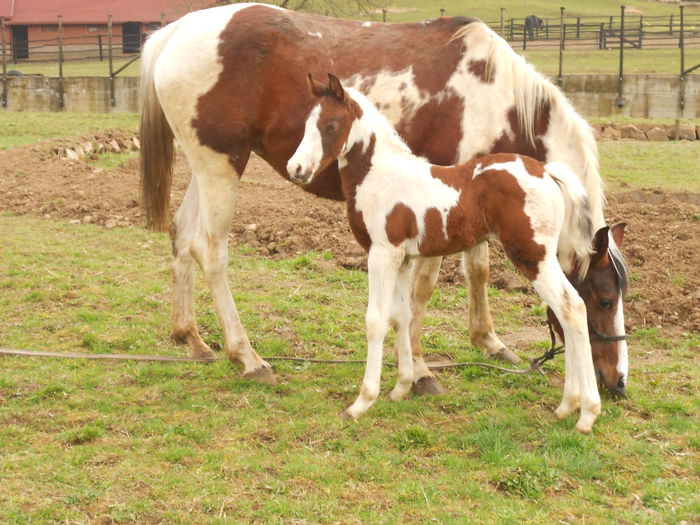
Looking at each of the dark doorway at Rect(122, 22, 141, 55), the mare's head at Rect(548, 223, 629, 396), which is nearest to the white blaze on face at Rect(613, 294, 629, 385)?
the mare's head at Rect(548, 223, 629, 396)

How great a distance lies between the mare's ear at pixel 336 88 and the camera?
16.2ft

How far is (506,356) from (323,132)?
99.8 inches

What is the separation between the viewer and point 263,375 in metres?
5.99

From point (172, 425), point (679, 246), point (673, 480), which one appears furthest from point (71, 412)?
point (679, 246)

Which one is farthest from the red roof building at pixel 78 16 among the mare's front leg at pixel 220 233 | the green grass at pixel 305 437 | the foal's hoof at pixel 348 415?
the foal's hoof at pixel 348 415

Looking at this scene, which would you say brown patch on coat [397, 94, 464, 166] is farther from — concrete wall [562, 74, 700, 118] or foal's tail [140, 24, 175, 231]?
concrete wall [562, 74, 700, 118]

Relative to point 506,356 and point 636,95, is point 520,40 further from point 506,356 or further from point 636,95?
point 506,356

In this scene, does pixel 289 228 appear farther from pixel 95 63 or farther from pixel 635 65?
pixel 95 63

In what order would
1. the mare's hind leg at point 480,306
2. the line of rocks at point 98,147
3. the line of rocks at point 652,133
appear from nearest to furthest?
the mare's hind leg at point 480,306, the line of rocks at point 98,147, the line of rocks at point 652,133

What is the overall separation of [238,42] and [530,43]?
3490cm

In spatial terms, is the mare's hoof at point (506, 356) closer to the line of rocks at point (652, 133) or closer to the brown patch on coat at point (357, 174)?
the brown patch on coat at point (357, 174)

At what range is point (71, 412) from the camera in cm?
529

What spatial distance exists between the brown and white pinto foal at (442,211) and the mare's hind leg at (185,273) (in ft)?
6.06

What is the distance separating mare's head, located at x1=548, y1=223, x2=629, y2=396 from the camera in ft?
17.4
